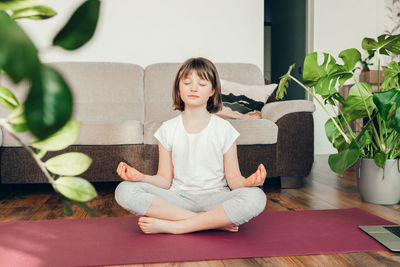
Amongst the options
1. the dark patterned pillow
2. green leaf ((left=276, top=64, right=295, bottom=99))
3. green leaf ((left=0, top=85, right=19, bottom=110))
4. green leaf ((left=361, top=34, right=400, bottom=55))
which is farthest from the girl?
green leaf ((left=0, top=85, right=19, bottom=110))

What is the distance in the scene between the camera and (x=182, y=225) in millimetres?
1381

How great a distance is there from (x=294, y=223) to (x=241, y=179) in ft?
0.97

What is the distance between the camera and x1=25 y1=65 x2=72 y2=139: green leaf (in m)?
0.10

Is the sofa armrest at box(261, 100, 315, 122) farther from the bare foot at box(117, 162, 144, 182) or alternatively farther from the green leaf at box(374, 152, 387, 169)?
the bare foot at box(117, 162, 144, 182)

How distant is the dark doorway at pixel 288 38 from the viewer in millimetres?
4684

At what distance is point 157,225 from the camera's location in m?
1.38

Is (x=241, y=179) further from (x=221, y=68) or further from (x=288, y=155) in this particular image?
(x=221, y=68)

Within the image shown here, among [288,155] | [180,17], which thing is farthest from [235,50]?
[288,155]

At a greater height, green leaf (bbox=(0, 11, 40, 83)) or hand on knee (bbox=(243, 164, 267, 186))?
green leaf (bbox=(0, 11, 40, 83))

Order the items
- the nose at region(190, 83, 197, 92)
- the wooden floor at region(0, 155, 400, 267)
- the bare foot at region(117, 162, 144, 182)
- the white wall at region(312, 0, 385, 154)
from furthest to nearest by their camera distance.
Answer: the white wall at region(312, 0, 385, 154), the nose at region(190, 83, 197, 92), the bare foot at region(117, 162, 144, 182), the wooden floor at region(0, 155, 400, 267)

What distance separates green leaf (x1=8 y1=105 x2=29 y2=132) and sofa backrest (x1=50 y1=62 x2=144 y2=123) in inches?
98.4

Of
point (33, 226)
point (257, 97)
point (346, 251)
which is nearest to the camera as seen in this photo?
point (346, 251)

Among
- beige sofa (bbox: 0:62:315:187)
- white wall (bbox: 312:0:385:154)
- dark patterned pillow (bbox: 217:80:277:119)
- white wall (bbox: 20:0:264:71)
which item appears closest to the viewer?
beige sofa (bbox: 0:62:315:187)

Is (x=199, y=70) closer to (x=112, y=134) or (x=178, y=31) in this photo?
(x=112, y=134)
